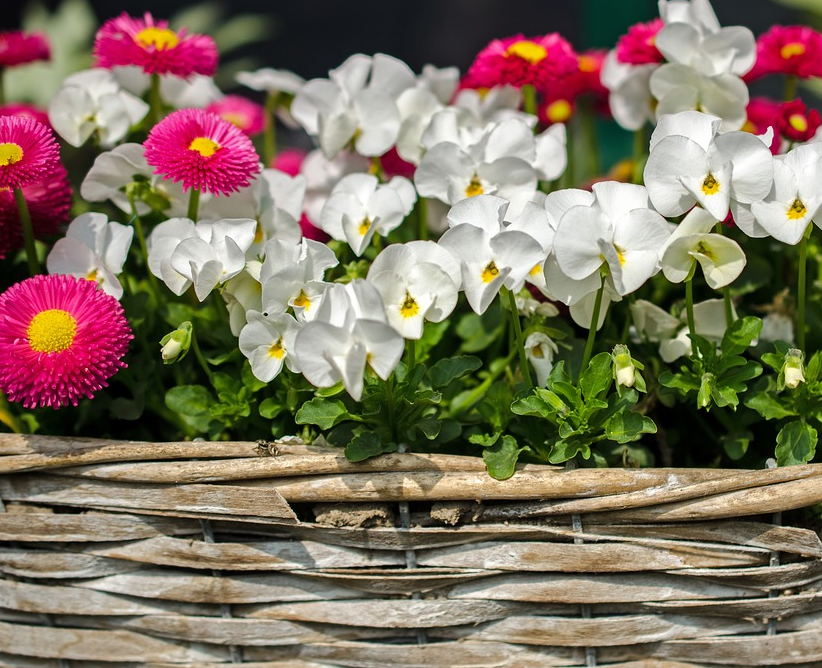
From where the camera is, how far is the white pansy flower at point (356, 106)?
1.03 metres

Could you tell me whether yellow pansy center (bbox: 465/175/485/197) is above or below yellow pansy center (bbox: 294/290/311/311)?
above

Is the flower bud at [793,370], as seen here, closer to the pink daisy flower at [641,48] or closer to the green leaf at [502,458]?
the green leaf at [502,458]

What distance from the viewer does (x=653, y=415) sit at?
0.95 m

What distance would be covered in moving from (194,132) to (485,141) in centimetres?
31

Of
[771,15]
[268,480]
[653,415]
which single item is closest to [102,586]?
[268,480]

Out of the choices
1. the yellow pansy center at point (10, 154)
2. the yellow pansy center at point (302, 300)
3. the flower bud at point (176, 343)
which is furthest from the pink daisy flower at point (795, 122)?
the yellow pansy center at point (10, 154)

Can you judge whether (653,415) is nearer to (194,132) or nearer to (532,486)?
(532,486)

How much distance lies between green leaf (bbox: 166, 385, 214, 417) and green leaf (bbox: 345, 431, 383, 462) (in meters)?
0.19

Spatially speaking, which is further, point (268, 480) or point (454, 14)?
point (454, 14)

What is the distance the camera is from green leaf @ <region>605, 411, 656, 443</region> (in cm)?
75

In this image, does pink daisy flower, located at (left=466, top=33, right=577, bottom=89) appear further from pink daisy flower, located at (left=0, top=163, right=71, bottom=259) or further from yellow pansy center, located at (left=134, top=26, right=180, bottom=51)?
pink daisy flower, located at (left=0, top=163, right=71, bottom=259)

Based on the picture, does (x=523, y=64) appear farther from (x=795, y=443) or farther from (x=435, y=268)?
(x=795, y=443)

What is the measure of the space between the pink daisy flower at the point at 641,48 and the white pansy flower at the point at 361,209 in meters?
0.36

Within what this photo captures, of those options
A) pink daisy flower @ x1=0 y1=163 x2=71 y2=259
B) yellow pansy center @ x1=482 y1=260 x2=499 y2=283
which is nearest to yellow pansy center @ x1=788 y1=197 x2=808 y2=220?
yellow pansy center @ x1=482 y1=260 x2=499 y2=283
